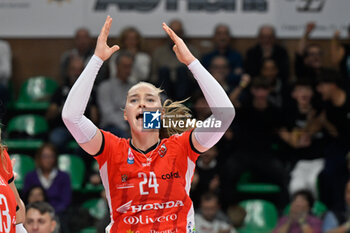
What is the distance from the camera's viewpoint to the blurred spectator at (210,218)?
7852 millimetres

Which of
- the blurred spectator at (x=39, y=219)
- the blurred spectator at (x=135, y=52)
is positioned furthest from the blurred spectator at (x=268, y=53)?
the blurred spectator at (x=39, y=219)

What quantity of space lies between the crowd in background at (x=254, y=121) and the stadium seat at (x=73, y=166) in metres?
0.13

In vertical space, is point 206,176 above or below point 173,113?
below

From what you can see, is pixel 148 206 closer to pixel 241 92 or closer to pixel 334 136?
pixel 334 136

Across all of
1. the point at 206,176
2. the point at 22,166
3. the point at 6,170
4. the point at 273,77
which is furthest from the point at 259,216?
the point at 6,170

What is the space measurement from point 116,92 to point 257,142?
205 cm

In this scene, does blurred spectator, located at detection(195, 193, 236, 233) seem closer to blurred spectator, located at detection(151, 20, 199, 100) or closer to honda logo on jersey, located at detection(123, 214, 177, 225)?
blurred spectator, located at detection(151, 20, 199, 100)

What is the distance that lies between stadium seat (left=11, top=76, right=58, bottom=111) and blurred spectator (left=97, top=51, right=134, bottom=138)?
1.50 metres

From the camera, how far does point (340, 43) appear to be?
9.69 meters

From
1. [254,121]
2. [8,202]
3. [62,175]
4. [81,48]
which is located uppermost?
[81,48]

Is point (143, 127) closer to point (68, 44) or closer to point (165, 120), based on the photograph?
point (165, 120)

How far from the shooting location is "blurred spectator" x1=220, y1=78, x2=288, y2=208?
28.3 feet

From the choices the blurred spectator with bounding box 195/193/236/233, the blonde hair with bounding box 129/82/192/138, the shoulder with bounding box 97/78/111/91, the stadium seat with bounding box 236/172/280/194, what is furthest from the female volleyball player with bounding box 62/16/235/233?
the shoulder with bounding box 97/78/111/91

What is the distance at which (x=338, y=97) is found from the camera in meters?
8.38
